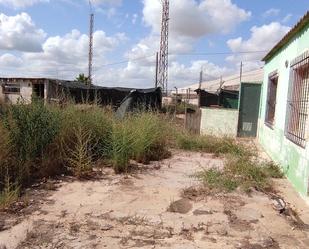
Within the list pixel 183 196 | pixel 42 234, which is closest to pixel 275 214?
pixel 183 196

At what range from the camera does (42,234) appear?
4117 mm

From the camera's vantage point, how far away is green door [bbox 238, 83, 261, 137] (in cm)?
1312

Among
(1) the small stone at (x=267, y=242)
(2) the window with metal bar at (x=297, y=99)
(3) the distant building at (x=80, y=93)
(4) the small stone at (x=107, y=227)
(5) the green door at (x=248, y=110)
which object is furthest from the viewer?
(5) the green door at (x=248, y=110)

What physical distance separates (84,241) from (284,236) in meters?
2.23

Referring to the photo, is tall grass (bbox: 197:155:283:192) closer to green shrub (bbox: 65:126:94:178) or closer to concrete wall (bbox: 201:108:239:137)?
green shrub (bbox: 65:126:94:178)

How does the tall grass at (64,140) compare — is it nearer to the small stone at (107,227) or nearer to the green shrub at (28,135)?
the green shrub at (28,135)

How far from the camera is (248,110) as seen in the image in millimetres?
13188

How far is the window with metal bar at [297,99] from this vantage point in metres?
6.25

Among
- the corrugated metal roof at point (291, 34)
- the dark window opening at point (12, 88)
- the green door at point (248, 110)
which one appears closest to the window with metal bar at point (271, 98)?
the corrugated metal roof at point (291, 34)

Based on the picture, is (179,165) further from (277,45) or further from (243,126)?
(243,126)

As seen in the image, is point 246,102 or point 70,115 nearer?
point 70,115

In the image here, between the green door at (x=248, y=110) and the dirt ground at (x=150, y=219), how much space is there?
686cm

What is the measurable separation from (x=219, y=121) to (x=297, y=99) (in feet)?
21.7

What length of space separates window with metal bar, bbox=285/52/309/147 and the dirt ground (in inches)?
40.4
